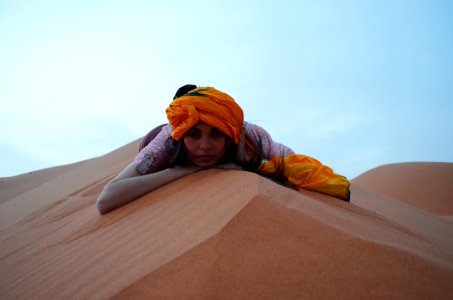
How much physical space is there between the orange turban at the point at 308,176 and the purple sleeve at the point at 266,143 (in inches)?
9.2

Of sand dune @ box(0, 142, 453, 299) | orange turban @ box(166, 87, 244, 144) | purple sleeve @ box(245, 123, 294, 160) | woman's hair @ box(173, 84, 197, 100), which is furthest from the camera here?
woman's hair @ box(173, 84, 197, 100)

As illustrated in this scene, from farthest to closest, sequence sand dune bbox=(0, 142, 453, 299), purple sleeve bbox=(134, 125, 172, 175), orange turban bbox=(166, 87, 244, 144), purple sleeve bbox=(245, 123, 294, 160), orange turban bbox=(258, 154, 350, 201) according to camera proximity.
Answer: purple sleeve bbox=(245, 123, 294, 160) < purple sleeve bbox=(134, 125, 172, 175) < orange turban bbox=(258, 154, 350, 201) < orange turban bbox=(166, 87, 244, 144) < sand dune bbox=(0, 142, 453, 299)

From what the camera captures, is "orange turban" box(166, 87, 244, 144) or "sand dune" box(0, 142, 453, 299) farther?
"orange turban" box(166, 87, 244, 144)

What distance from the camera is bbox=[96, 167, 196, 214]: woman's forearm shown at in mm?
2324

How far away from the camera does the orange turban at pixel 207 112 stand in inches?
90.0

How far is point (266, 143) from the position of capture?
9.46 ft

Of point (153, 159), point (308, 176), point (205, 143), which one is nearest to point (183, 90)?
point (153, 159)

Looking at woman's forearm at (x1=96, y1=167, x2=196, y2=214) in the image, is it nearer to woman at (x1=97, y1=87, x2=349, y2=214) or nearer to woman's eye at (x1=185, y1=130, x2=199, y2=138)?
woman at (x1=97, y1=87, x2=349, y2=214)

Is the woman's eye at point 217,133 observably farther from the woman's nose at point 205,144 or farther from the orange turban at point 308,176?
the orange turban at point 308,176

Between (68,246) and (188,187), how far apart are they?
2.68 ft

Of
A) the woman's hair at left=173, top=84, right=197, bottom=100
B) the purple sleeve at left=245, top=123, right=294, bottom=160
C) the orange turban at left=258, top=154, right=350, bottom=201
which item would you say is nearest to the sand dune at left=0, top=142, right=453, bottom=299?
the orange turban at left=258, top=154, right=350, bottom=201

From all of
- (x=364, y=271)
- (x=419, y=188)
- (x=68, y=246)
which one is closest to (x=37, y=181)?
(x=68, y=246)

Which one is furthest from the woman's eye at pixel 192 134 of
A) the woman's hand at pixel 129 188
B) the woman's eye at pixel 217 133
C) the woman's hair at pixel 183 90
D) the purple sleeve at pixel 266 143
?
the woman's hair at pixel 183 90

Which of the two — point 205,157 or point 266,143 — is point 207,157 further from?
point 266,143
